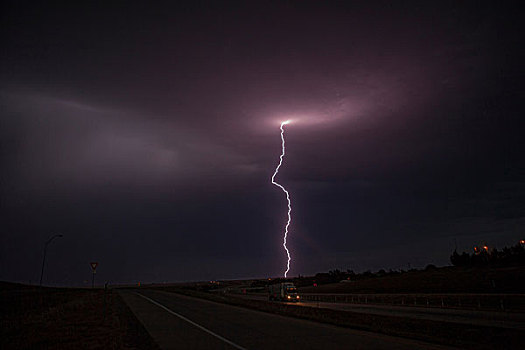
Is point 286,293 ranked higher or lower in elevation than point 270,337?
higher

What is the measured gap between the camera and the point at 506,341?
15.5 metres

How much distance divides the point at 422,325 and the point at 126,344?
14.8 metres

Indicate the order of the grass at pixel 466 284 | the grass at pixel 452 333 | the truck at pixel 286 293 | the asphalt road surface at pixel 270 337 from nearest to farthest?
the asphalt road surface at pixel 270 337 → the grass at pixel 452 333 → the truck at pixel 286 293 → the grass at pixel 466 284

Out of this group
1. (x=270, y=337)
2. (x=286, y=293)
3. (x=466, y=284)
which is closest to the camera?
(x=270, y=337)

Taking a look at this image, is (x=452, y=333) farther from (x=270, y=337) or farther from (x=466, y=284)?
(x=466, y=284)

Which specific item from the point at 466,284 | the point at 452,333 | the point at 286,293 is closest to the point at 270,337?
the point at 452,333

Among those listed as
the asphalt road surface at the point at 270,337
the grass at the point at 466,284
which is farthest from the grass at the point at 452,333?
the grass at the point at 466,284

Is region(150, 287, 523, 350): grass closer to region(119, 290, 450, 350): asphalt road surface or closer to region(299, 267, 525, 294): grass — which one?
region(119, 290, 450, 350): asphalt road surface

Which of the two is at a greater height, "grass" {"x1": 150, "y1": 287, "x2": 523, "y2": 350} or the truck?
the truck

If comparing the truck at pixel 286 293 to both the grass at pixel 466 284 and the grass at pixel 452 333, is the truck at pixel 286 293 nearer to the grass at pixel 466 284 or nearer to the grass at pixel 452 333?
the grass at pixel 466 284

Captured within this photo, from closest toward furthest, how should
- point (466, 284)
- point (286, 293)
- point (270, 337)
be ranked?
1. point (270, 337)
2. point (286, 293)
3. point (466, 284)

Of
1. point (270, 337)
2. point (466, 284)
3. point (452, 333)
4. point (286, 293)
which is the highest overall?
point (466, 284)

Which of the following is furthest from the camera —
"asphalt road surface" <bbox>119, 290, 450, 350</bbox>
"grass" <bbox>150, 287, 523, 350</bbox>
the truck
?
the truck

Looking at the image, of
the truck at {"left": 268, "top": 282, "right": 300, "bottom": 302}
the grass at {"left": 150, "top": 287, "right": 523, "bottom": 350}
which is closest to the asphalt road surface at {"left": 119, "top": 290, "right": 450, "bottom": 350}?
the grass at {"left": 150, "top": 287, "right": 523, "bottom": 350}
